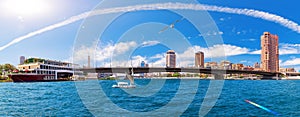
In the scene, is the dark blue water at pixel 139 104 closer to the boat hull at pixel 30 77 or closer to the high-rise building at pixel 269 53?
the boat hull at pixel 30 77

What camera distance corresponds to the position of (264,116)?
18875 mm

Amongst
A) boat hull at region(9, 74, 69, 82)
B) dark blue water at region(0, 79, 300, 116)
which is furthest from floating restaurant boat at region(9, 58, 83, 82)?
dark blue water at region(0, 79, 300, 116)

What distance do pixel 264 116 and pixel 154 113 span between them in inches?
305

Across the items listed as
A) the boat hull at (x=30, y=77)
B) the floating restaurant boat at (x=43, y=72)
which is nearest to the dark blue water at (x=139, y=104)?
the floating restaurant boat at (x=43, y=72)

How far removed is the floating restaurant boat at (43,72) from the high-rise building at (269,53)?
9871cm

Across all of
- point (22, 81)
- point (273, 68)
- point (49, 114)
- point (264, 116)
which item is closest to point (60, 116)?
point (49, 114)

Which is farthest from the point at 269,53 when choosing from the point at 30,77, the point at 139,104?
the point at 139,104

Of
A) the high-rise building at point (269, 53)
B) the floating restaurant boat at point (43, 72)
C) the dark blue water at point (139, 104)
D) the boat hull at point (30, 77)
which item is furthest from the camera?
Result: the high-rise building at point (269, 53)

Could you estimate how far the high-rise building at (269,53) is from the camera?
13938 centimetres

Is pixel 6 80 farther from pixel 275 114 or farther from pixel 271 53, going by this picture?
pixel 271 53

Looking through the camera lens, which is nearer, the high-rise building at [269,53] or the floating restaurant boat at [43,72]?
the floating restaurant boat at [43,72]

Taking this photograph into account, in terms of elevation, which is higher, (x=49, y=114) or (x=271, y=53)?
(x=271, y=53)

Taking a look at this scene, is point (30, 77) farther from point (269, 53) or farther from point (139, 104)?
point (269, 53)

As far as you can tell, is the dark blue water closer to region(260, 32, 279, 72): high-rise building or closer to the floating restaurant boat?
the floating restaurant boat
